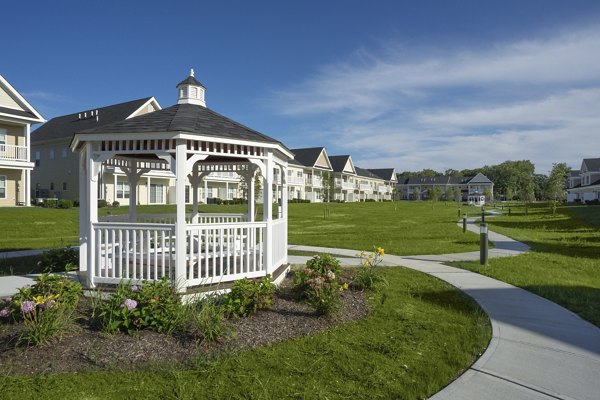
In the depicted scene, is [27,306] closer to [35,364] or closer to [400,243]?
[35,364]

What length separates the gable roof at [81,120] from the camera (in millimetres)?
38031

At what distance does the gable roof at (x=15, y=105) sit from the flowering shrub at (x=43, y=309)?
2772cm

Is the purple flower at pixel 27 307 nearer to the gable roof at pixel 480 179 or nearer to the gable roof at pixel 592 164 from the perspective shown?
the gable roof at pixel 592 164

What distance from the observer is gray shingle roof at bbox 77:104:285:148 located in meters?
6.77

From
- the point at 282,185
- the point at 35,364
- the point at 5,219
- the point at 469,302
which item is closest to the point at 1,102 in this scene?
the point at 5,219

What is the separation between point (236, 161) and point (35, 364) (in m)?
6.71

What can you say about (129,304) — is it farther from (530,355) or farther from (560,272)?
(560,272)

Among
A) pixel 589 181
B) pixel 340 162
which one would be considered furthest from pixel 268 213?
pixel 589 181

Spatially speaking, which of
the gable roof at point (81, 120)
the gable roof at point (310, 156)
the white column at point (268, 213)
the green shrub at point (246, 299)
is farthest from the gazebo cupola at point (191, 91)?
the gable roof at point (310, 156)

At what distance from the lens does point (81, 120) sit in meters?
41.2

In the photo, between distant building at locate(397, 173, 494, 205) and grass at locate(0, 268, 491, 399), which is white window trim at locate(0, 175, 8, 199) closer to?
grass at locate(0, 268, 491, 399)

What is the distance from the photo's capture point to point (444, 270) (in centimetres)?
970

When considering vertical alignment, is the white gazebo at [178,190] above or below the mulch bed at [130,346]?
above

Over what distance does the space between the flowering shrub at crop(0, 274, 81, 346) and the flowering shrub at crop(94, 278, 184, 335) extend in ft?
1.47
